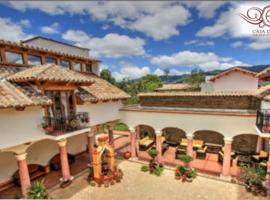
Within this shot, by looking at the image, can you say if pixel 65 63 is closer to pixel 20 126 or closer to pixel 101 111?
pixel 101 111

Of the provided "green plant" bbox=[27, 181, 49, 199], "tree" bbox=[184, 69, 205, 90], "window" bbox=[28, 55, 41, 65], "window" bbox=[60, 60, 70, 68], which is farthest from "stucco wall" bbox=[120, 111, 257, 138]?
"tree" bbox=[184, 69, 205, 90]

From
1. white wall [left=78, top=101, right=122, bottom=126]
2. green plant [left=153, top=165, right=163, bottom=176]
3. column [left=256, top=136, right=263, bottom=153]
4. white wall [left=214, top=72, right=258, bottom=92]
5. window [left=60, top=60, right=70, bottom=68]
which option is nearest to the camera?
white wall [left=78, top=101, right=122, bottom=126]

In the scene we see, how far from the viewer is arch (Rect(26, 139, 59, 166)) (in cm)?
1220

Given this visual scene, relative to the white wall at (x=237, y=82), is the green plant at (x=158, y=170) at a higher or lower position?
lower

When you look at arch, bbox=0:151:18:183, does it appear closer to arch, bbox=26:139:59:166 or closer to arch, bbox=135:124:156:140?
arch, bbox=26:139:59:166

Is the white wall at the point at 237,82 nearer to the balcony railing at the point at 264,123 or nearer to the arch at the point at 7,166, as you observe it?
the balcony railing at the point at 264,123

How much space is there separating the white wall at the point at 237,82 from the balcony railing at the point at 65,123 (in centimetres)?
1884

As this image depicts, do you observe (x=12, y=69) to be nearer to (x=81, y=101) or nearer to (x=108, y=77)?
(x=81, y=101)

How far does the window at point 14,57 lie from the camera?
36.1ft

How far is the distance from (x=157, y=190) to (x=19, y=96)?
31.4 feet

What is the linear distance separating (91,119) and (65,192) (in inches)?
194

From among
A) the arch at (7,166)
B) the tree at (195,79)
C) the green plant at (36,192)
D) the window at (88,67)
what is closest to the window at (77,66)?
the window at (88,67)

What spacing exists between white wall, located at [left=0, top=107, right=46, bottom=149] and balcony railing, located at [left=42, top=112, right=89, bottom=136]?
0.43 meters

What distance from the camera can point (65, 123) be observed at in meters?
11.0
